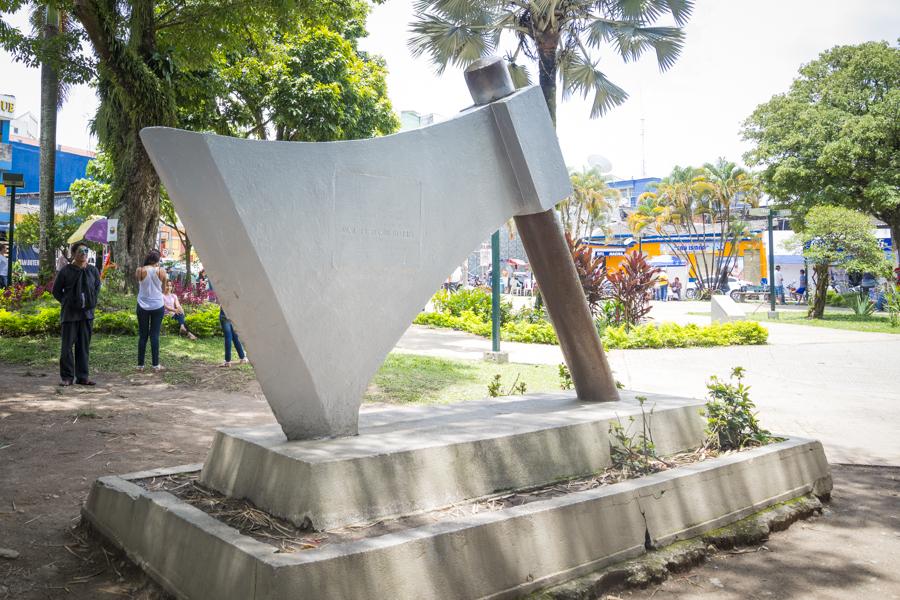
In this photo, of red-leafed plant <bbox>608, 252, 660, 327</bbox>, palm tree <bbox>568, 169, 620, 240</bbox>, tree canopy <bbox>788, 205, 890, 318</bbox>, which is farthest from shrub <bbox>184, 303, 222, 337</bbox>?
palm tree <bbox>568, 169, 620, 240</bbox>

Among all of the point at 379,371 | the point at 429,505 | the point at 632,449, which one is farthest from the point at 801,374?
the point at 429,505

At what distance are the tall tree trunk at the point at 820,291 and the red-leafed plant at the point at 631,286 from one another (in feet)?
29.0

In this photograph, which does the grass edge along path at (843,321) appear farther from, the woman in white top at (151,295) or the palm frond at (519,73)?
the woman in white top at (151,295)

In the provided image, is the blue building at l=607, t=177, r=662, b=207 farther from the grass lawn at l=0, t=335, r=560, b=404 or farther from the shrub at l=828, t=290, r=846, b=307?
the grass lawn at l=0, t=335, r=560, b=404

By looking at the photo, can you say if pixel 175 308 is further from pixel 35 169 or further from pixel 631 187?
pixel 631 187

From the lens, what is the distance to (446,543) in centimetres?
286

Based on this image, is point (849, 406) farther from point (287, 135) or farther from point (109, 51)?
point (287, 135)

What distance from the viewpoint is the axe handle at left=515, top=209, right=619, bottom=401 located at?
4.79 m

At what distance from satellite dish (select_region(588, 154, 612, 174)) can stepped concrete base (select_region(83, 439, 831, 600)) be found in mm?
50657

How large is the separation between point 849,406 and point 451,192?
6457 mm

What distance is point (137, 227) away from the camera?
14.6 metres

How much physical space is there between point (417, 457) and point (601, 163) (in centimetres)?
5226

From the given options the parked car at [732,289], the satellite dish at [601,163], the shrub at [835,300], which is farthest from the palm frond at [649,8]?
the satellite dish at [601,163]

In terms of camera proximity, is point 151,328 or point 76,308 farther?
point 151,328
